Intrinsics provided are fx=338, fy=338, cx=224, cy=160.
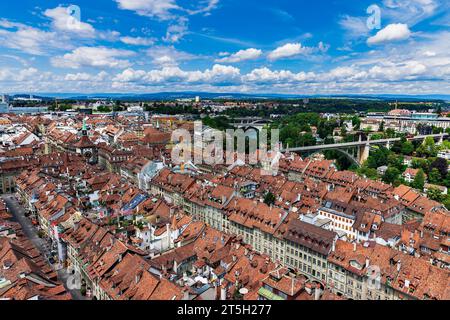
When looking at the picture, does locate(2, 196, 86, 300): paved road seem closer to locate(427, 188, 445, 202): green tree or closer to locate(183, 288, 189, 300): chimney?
locate(183, 288, 189, 300): chimney

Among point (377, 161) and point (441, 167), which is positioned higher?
point (441, 167)

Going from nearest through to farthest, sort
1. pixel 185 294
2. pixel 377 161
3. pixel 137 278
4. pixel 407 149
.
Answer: pixel 185 294
pixel 137 278
pixel 377 161
pixel 407 149

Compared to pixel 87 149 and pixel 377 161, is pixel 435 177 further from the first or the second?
pixel 87 149

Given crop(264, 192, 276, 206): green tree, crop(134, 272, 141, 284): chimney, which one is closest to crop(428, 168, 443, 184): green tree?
crop(264, 192, 276, 206): green tree

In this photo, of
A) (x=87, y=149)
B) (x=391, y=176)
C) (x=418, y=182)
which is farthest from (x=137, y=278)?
(x=391, y=176)

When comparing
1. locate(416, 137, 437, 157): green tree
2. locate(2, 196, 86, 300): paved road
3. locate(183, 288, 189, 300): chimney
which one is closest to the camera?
locate(183, 288, 189, 300): chimney

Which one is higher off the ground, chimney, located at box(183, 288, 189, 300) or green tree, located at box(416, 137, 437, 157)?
chimney, located at box(183, 288, 189, 300)

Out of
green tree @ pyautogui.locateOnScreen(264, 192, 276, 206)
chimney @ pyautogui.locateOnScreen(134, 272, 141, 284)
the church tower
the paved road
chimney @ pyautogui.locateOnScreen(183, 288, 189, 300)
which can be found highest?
the church tower

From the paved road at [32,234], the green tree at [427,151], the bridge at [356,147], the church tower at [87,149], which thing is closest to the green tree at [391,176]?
the bridge at [356,147]

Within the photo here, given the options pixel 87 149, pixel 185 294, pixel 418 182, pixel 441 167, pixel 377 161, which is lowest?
pixel 418 182

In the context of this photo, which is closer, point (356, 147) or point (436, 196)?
point (436, 196)

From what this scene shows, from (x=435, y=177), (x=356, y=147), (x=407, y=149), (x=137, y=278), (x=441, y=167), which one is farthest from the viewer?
(x=356, y=147)
